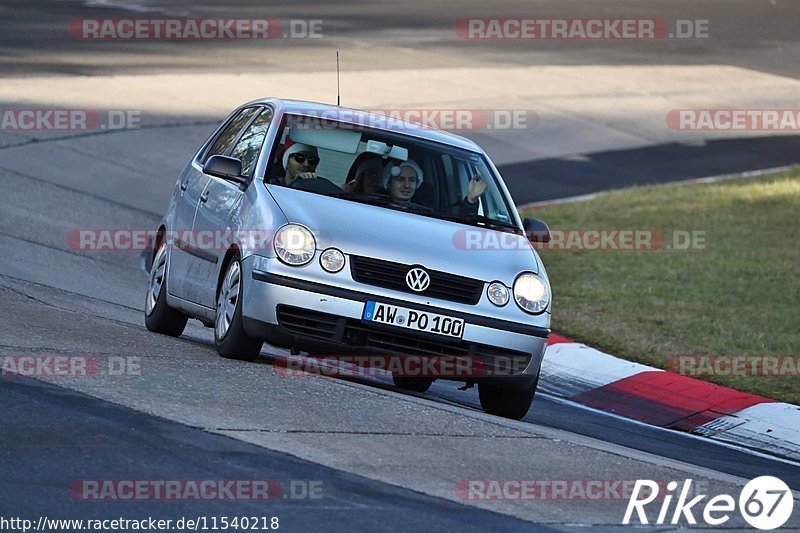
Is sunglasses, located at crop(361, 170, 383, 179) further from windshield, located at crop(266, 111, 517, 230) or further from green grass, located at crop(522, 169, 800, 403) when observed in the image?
green grass, located at crop(522, 169, 800, 403)

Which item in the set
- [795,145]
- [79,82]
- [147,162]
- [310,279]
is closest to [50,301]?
[310,279]

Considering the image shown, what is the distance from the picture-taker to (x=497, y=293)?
8867 mm

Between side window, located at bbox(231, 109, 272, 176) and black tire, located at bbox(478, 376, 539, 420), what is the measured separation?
2.00 metres

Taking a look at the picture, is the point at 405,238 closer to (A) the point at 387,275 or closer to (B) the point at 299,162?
(A) the point at 387,275

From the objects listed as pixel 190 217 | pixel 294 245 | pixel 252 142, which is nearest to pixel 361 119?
pixel 252 142

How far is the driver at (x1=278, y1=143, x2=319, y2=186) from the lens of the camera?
9531 millimetres

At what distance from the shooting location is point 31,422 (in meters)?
7.11

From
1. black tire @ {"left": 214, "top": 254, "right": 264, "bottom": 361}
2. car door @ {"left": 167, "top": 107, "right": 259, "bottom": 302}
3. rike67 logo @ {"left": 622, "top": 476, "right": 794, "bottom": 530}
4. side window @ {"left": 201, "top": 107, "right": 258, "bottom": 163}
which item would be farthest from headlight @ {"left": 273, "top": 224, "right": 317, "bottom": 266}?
rike67 logo @ {"left": 622, "top": 476, "right": 794, "bottom": 530}

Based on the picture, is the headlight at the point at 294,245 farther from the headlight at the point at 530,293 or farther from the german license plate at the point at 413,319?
the headlight at the point at 530,293

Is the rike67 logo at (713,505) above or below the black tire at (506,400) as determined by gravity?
above

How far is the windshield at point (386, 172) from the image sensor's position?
31.2 feet

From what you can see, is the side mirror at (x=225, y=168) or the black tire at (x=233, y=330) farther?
the side mirror at (x=225, y=168)

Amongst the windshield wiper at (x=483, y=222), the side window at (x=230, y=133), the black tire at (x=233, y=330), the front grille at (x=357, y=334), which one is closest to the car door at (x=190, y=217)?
the side window at (x=230, y=133)

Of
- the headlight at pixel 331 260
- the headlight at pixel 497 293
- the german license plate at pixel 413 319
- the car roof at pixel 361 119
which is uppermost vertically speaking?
the car roof at pixel 361 119
